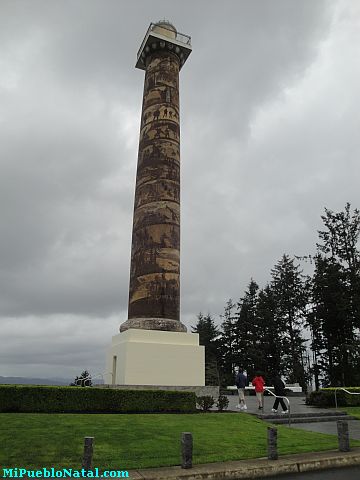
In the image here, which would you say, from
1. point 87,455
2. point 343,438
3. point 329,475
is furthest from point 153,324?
point 329,475

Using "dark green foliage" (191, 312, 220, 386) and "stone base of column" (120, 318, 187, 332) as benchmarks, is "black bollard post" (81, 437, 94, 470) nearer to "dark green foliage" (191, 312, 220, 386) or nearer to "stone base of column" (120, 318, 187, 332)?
"stone base of column" (120, 318, 187, 332)

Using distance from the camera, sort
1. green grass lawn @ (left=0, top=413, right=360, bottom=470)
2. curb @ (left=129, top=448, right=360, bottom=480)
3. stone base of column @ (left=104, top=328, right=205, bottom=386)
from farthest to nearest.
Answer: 1. stone base of column @ (left=104, top=328, right=205, bottom=386)
2. green grass lawn @ (left=0, top=413, right=360, bottom=470)
3. curb @ (left=129, top=448, right=360, bottom=480)

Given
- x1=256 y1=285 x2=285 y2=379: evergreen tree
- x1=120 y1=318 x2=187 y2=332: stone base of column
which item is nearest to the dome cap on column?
x1=120 y1=318 x2=187 y2=332: stone base of column

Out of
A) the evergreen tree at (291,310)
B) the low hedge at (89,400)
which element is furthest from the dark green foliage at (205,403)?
the evergreen tree at (291,310)

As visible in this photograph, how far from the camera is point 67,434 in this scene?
9.62 metres

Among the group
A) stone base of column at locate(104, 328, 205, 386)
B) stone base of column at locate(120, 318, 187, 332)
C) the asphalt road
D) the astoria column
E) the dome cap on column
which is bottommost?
the asphalt road

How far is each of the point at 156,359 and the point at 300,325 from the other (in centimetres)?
3279

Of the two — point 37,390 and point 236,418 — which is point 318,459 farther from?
point 37,390

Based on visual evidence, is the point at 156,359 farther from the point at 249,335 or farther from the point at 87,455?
the point at 249,335

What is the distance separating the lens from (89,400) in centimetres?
1388

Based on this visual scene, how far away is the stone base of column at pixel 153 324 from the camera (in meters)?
18.1

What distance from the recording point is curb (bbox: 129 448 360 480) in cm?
707

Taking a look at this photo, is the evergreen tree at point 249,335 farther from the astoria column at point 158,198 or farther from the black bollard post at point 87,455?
the black bollard post at point 87,455

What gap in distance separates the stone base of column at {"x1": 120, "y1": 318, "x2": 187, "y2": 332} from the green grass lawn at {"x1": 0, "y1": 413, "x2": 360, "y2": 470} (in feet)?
17.7
